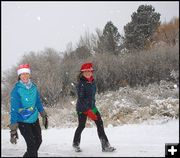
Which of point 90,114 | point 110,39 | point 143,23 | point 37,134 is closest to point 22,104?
point 37,134

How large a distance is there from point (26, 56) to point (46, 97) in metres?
7.37

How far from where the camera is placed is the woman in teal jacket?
5816mm

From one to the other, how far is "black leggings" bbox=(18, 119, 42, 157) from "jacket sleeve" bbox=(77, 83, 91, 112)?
1.23 metres

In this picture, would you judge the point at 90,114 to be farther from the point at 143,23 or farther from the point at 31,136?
the point at 143,23

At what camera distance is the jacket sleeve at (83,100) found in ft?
23.1

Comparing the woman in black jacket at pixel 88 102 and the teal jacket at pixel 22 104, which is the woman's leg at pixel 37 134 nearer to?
the teal jacket at pixel 22 104

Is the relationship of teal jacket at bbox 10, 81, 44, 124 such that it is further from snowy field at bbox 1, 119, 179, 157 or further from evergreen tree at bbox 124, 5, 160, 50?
evergreen tree at bbox 124, 5, 160, 50

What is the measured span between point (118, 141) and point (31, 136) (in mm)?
2927

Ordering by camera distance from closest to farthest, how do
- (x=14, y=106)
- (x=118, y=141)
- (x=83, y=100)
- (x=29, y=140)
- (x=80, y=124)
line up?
(x=29, y=140), (x=14, y=106), (x=83, y=100), (x=80, y=124), (x=118, y=141)

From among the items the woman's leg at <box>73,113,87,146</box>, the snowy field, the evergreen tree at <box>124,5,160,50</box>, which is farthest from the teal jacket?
the evergreen tree at <box>124,5,160,50</box>

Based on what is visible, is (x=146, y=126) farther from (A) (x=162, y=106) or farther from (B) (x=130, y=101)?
(B) (x=130, y=101)

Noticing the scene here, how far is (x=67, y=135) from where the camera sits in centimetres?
962

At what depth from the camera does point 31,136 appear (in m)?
5.82

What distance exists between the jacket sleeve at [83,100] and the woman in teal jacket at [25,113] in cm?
109
